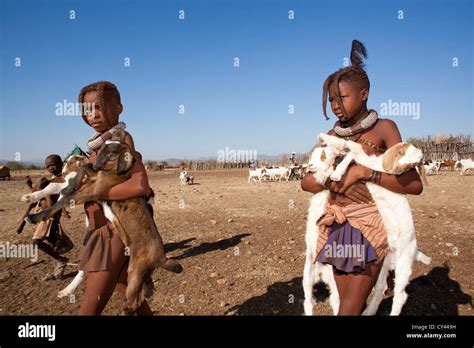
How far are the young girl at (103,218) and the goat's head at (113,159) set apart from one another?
0.10 m

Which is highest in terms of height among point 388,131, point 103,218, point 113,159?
point 388,131

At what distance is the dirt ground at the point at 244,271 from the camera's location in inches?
178

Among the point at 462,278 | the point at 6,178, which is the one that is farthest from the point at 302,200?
the point at 6,178

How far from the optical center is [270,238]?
780 cm

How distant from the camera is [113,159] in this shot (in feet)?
8.10

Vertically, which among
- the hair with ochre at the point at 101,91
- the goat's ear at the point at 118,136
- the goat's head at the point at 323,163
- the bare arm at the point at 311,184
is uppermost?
the hair with ochre at the point at 101,91

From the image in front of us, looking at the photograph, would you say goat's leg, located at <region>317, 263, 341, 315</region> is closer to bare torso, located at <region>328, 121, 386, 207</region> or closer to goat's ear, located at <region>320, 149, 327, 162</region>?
bare torso, located at <region>328, 121, 386, 207</region>

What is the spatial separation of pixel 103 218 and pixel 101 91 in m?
0.98

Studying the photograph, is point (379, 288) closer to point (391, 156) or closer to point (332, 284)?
point (332, 284)

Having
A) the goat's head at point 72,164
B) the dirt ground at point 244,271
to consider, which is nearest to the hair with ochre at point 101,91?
the goat's head at point 72,164

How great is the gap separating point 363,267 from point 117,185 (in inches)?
70.4

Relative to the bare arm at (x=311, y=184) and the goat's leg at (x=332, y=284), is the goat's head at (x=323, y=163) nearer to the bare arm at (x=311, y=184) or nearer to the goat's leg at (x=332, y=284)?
the bare arm at (x=311, y=184)

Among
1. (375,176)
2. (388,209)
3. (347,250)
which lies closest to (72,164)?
(347,250)
